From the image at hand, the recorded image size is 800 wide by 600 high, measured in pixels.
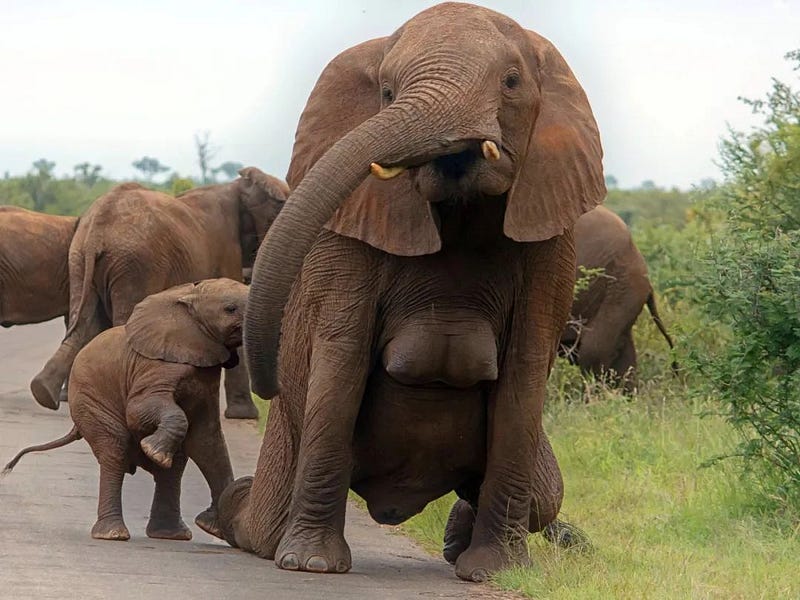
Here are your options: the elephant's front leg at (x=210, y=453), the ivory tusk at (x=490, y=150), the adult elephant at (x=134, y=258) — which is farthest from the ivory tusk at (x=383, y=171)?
the adult elephant at (x=134, y=258)

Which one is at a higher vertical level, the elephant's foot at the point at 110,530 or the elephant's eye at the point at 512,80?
the elephant's eye at the point at 512,80

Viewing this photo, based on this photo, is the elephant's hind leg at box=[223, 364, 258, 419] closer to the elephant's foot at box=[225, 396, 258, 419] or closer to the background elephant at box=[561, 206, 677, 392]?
the elephant's foot at box=[225, 396, 258, 419]

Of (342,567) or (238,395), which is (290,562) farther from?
(238,395)

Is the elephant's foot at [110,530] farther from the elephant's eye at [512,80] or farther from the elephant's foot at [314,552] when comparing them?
the elephant's eye at [512,80]

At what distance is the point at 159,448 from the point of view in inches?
308

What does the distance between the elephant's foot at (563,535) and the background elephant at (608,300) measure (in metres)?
6.75

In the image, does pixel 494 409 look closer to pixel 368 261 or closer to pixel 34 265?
pixel 368 261

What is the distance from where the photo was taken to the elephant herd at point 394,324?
20.3 feet

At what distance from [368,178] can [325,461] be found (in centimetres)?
109

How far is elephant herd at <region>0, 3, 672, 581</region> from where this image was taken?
6.19m

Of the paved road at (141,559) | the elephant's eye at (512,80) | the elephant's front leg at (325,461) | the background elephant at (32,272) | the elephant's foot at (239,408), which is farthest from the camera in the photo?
the background elephant at (32,272)

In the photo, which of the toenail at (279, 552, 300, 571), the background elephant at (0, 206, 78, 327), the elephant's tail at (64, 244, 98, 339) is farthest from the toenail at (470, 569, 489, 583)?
the background elephant at (0, 206, 78, 327)

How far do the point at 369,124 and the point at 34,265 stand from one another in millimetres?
10839

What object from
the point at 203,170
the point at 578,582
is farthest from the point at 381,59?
the point at 203,170
